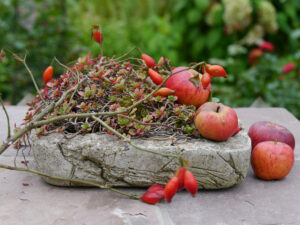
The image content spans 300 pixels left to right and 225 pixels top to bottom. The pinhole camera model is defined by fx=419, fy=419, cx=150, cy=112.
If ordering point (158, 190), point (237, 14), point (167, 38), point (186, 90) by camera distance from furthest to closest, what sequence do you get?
point (167, 38) < point (237, 14) < point (186, 90) < point (158, 190)

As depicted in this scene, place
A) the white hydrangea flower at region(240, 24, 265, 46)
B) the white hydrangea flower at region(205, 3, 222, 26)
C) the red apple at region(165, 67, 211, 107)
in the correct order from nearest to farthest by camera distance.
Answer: the red apple at region(165, 67, 211, 107) → the white hydrangea flower at region(240, 24, 265, 46) → the white hydrangea flower at region(205, 3, 222, 26)

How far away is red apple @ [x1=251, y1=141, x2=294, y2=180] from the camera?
153cm

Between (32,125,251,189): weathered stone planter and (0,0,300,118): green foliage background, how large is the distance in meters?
2.02

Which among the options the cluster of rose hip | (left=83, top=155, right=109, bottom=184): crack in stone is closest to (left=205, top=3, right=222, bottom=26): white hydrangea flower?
(left=83, top=155, right=109, bottom=184): crack in stone

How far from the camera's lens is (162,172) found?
1.43 m

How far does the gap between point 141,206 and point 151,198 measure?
0.15ft

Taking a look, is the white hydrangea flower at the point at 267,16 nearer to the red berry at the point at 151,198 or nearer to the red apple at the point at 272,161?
the red apple at the point at 272,161

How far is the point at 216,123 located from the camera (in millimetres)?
1428

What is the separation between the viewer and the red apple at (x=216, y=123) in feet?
4.69

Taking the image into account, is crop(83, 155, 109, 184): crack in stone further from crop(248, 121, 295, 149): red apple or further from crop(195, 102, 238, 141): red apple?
crop(248, 121, 295, 149): red apple

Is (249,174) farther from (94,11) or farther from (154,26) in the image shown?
(94,11)

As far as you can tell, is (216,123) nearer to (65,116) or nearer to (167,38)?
(65,116)

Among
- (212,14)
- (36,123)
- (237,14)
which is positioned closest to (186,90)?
(36,123)

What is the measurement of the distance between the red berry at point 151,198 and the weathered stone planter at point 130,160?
0.10 m
